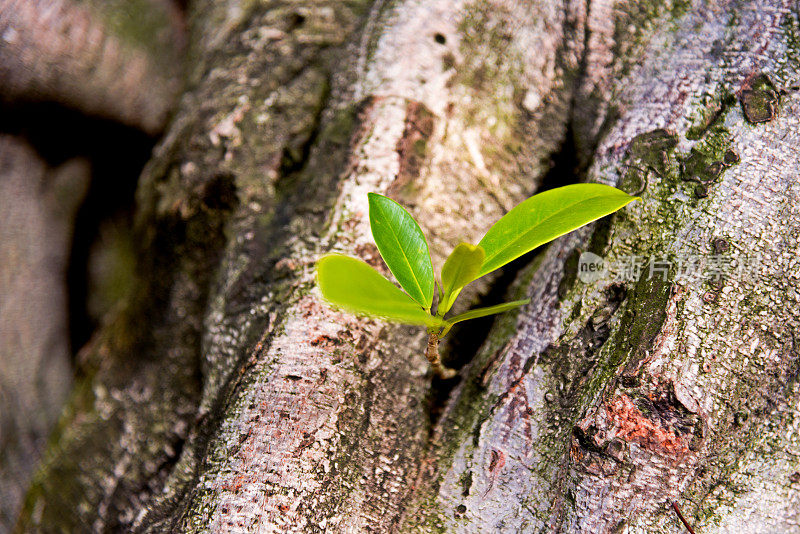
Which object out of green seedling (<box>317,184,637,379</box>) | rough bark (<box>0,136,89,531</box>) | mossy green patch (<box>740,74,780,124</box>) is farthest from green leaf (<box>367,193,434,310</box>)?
rough bark (<box>0,136,89,531</box>)

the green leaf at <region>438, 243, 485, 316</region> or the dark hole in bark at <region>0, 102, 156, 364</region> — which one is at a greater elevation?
the green leaf at <region>438, 243, 485, 316</region>

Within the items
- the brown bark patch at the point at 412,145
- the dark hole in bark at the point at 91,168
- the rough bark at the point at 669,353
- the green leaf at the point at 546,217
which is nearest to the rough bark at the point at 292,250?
the brown bark patch at the point at 412,145

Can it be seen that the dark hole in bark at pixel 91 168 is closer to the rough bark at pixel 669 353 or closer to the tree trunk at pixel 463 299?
the tree trunk at pixel 463 299

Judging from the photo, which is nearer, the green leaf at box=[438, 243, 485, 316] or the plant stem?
the green leaf at box=[438, 243, 485, 316]

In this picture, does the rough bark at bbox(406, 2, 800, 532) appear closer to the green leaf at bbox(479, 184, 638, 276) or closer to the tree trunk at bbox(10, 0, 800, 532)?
the tree trunk at bbox(10, 0, 800, 532)

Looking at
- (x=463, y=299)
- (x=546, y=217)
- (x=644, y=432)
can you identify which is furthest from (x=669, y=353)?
(x=463, y=299)

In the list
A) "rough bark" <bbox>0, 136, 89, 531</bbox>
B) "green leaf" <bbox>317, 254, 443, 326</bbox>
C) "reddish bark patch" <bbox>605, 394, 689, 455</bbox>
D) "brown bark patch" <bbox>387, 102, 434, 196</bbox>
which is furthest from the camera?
"rough bark" <bbox>0, 136, 89, 531</bbox>

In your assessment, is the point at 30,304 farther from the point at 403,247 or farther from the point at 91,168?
the point at 403,247
